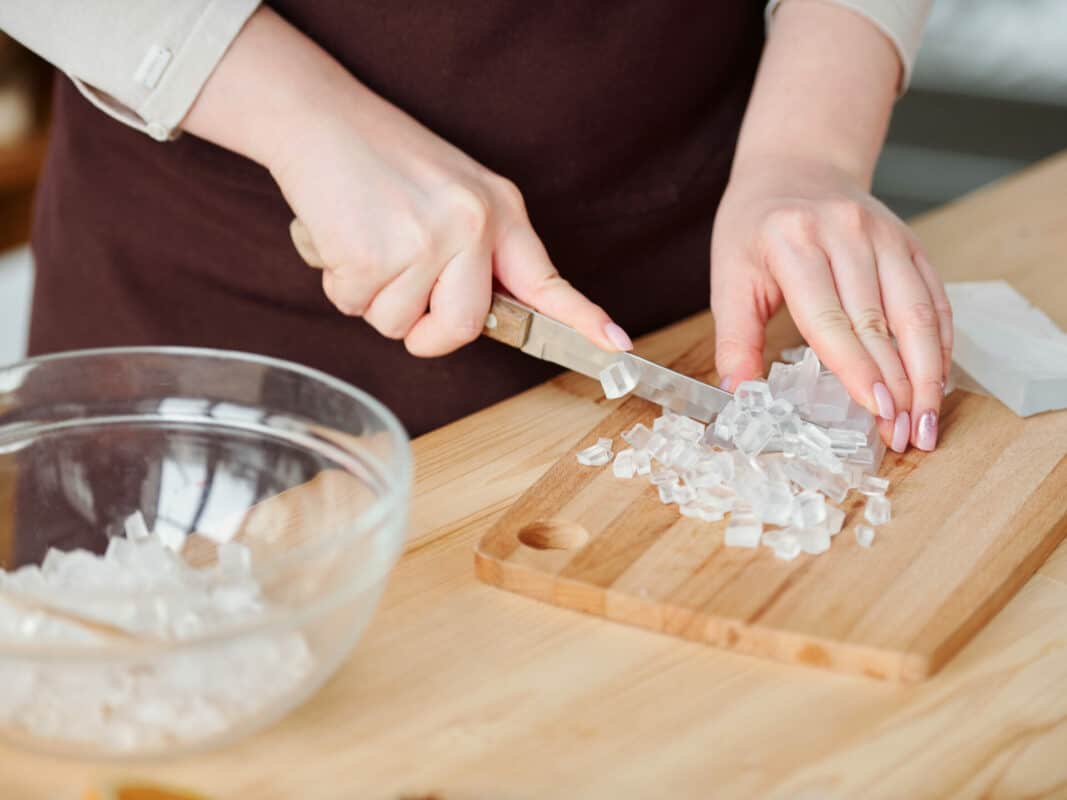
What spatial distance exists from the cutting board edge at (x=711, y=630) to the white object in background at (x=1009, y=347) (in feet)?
1.34

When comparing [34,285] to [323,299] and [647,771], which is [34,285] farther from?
[647,771]

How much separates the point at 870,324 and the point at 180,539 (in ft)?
2.10

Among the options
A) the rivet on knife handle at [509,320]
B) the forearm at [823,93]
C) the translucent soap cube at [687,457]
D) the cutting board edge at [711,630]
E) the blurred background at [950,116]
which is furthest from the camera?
the blurred background at [950,116]

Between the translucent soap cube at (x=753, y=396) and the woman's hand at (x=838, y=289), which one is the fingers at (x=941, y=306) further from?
the translucent soap cube at (x=753, y=396)

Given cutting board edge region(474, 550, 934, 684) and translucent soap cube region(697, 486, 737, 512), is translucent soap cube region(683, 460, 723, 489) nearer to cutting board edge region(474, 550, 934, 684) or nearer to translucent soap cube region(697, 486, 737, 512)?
translucent soap cube region(697, 486, 737, 512)

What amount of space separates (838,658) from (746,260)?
51 centimetres

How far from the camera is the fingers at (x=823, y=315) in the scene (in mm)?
1159

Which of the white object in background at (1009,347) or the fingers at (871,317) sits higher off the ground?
the white object in background at (1009,347)

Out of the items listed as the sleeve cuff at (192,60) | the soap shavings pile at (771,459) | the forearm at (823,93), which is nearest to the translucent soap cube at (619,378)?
the soap shavings pile at (771,459)

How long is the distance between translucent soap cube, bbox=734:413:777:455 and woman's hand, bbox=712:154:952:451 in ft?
0.35

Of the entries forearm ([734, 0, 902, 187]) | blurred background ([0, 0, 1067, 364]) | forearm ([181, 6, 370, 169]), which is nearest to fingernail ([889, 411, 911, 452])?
forearm ([734, 0, 902, 187])

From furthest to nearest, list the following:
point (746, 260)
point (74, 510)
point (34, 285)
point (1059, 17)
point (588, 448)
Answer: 1. point (1059, 17)
2. point (34, 285)
3. point (746, 260)
4. point (588, 448)
5. point (74, 510)

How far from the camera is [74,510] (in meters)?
1.00

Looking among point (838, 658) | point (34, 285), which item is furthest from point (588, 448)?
point (34, 285)
